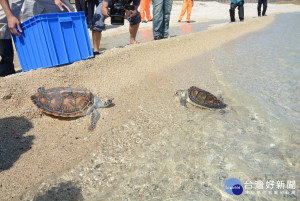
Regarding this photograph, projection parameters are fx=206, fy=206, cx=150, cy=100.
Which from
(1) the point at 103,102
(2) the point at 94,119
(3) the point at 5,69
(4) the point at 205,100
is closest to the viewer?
(2) the point at 94,119

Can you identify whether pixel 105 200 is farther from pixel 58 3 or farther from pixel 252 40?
pixel 252 40

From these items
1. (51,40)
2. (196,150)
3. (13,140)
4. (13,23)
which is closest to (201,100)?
(196,150)

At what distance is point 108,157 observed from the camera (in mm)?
2412

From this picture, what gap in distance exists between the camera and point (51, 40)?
3.94m

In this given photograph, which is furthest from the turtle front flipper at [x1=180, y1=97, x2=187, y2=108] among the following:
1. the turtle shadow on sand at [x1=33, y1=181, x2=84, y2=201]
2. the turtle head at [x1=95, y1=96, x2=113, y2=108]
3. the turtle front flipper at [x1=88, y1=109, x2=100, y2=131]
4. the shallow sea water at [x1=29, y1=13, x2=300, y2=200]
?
the turtle shadow on sand at [x1=33, y1=181, x2=84, y2=201]

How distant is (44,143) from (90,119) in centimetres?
73

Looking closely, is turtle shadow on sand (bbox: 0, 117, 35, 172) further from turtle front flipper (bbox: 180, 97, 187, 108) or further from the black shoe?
turtle front flipper (bbox: 180, 97, 187, 108)

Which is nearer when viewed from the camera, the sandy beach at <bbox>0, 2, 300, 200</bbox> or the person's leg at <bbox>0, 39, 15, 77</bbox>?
the sandy beach at <bbox>0, 2, 300, 200</bbox>

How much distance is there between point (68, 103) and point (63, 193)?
1.50 meters

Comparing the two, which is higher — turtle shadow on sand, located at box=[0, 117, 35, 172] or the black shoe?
the black shoe

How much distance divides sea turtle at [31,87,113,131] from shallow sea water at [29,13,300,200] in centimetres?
58

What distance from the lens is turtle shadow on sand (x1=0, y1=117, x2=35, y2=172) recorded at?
93.0 inches

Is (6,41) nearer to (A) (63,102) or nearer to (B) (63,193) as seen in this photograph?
(A) (63,102)

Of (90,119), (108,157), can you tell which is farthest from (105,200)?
(90,119)
